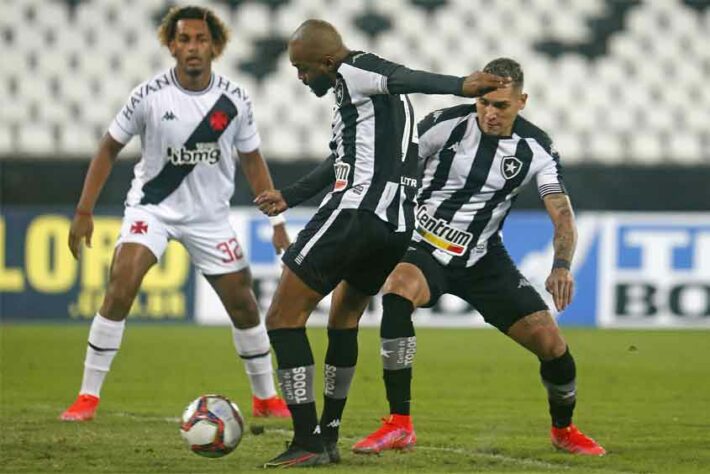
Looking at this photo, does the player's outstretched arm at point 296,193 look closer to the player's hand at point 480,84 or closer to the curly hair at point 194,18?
the player's hand at point 480,84

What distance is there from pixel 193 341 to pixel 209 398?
7.25 meters

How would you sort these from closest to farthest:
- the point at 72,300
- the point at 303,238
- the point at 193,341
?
the point at 303,238, the point at 193,341, the point at 72,300

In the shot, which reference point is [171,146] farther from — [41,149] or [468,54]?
[468,54]

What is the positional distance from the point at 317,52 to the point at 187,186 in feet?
7.53

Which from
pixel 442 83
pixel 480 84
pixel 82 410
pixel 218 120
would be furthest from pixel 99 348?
pixel 480 84

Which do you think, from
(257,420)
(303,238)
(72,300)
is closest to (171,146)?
(257,420)

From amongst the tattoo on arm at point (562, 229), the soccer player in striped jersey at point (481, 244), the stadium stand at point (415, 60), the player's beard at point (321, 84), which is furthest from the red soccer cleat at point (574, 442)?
the stadium stand at point (415, 60)

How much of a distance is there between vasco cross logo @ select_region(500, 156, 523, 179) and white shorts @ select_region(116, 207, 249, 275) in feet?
5.89

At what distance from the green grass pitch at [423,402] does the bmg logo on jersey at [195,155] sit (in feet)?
4.91

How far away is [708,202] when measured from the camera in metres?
15.3

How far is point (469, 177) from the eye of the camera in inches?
279

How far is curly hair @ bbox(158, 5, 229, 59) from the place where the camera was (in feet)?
26.3

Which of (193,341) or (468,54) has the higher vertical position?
(468,54)

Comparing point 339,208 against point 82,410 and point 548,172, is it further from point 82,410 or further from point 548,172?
point 82,410
